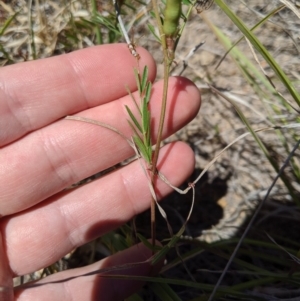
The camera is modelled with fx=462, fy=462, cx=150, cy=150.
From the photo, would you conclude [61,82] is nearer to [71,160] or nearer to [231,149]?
[71,160]

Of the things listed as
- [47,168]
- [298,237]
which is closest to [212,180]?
[298,237]

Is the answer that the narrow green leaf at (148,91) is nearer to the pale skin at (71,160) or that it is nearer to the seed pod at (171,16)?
the pale skin at (71,160)

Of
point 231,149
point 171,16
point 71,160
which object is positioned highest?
point 171,16

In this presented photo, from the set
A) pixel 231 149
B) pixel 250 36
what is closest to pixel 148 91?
pixel 250 36

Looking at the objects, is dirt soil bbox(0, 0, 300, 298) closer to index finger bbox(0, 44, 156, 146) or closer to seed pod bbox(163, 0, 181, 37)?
index finger bbox(0, 44, 156, 146)

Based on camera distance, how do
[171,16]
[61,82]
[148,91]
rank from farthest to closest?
[61,82], [148,91], [171,16]

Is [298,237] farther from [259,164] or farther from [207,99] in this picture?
[207,99]
